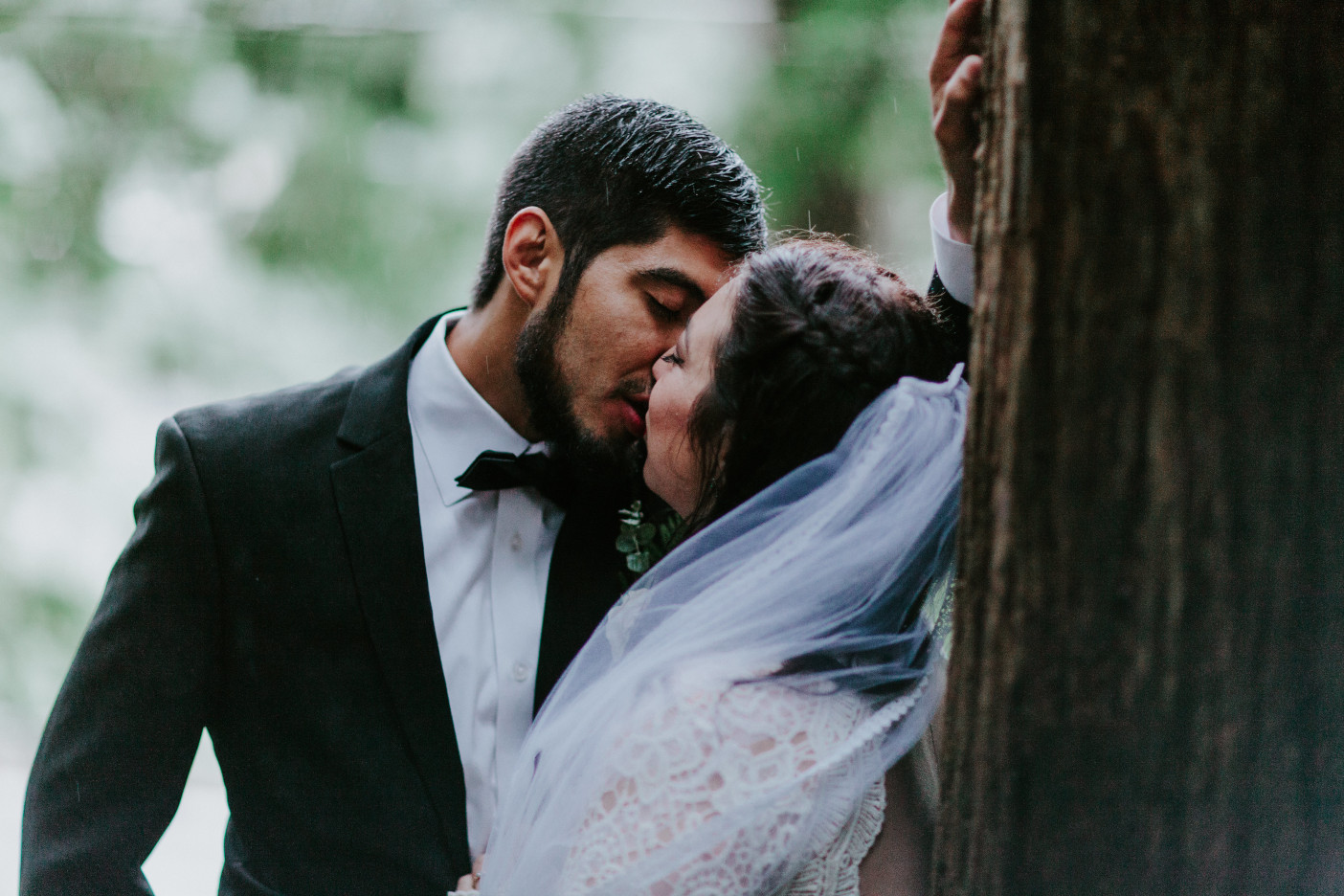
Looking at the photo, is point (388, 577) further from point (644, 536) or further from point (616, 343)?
point (616, 343)

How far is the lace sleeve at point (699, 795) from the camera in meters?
1.31

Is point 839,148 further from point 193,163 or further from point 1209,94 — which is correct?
point 1209,94

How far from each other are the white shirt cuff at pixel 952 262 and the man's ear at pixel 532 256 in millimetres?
833

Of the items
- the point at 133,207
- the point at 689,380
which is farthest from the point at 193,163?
the point at 689,380

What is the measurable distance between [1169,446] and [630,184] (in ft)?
4.73

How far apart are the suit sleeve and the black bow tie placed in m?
0.48

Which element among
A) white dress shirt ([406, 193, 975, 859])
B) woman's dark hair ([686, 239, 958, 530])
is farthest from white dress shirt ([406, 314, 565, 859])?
woman's dark hair ([686, 239, 958, 530])

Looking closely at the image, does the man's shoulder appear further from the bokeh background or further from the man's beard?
the bokeh background

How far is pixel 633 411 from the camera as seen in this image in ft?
7.11

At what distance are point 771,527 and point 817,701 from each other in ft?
0.82

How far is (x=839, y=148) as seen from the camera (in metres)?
4.67

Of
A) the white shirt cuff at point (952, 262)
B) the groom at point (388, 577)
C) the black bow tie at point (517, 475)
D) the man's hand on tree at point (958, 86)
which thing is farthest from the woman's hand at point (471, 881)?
the man's hand on tree at point (958, 86)

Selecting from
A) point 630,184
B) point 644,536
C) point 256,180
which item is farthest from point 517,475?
point 256,180

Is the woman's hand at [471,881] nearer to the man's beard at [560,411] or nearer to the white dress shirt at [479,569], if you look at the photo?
the white dress shirt at [479,569]
